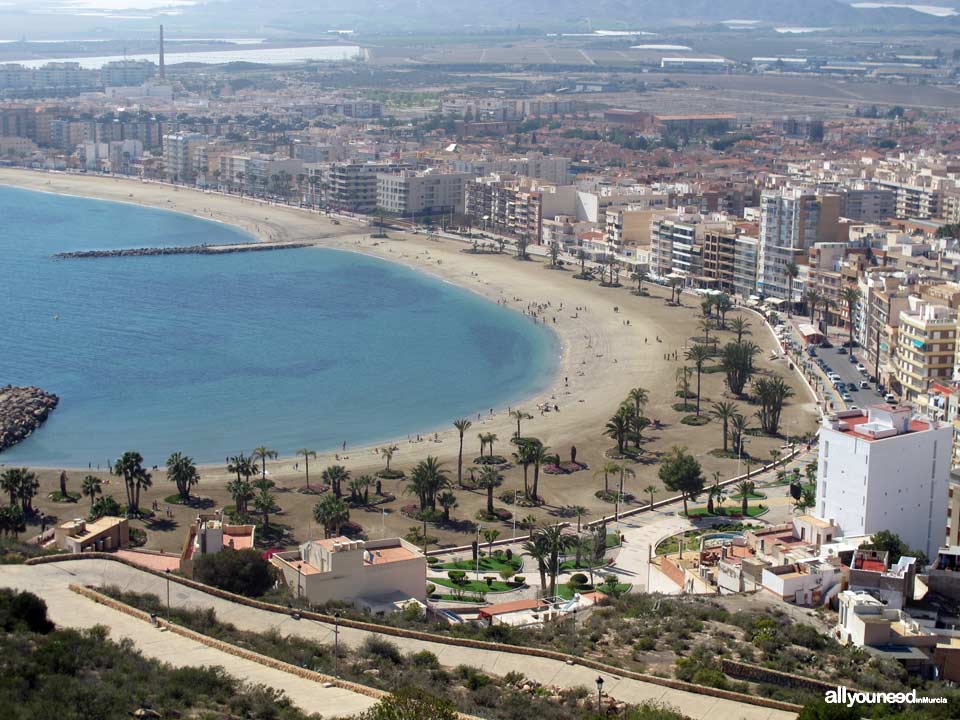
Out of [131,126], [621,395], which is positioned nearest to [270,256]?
[621,395]

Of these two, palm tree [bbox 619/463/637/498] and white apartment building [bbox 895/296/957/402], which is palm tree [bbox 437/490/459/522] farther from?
white apartment building [bbox 895/296/957/402]

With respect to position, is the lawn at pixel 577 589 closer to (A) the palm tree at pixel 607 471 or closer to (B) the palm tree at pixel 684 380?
(A) the palm tree at pixel 607 471

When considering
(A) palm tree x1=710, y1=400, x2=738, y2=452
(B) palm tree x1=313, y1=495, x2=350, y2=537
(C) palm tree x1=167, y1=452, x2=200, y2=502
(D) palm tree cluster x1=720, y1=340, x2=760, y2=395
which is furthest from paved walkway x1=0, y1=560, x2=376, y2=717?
(D) palm tree cluster x1=720, y1=340, x2=760, y2=395

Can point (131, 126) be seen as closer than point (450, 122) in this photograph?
Yes

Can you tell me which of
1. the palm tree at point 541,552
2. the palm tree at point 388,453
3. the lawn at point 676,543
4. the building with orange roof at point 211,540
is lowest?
the palm tree at point 388,453

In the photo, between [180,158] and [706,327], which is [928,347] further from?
[180,158]

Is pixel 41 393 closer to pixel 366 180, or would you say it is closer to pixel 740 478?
pixel 740 478

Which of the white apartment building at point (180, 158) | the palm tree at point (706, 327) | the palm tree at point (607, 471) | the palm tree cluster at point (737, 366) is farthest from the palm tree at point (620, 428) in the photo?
the white apartment building at point (180, 158)
